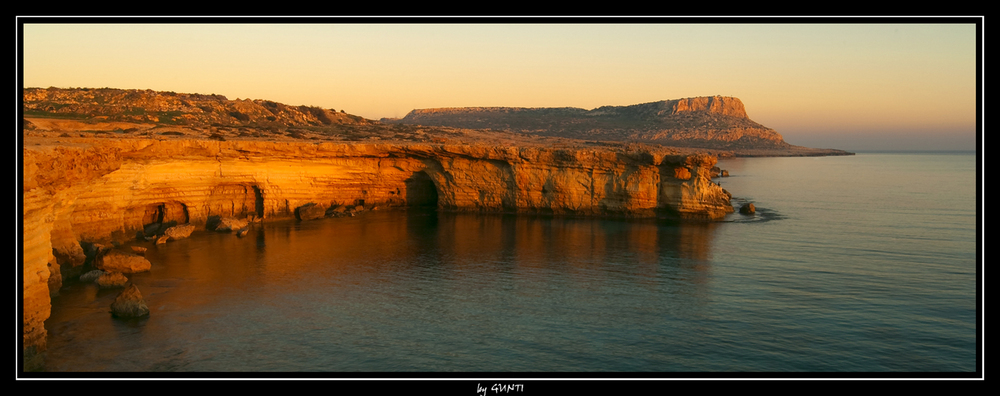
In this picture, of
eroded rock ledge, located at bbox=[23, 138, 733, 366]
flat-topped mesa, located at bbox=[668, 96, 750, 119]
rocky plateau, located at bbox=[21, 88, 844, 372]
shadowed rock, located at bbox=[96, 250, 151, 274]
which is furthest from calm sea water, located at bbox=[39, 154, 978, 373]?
flat-topped mesa, located at bbox=[668, 96, 750, 119]

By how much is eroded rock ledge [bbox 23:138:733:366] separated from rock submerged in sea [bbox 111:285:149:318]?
37.8 feet

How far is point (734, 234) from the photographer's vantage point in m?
37.0

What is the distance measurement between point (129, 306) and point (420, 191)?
93.4 ft

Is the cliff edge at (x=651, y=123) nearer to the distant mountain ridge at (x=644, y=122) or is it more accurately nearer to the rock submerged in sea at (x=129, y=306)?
the distant mountain ridge at (x=644, y=122)

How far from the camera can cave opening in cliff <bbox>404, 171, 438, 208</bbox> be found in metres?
46.8

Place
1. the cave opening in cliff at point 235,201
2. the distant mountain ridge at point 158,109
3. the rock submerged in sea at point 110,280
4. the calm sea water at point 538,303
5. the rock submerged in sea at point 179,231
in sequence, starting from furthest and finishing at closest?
the distant mountain ridge at point 158,109
the cave opening in cliff at point 235,201
the rock submerged in sea at point 179,231
the rock submerged in sea at point 110,280
the calm sea water at point 538,303

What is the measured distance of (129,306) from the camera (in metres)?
19.9

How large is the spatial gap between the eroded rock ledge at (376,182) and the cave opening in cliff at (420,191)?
0.27ft

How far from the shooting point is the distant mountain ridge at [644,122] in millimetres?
146000

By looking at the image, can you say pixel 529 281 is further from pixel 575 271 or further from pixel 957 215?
pixel 957 215

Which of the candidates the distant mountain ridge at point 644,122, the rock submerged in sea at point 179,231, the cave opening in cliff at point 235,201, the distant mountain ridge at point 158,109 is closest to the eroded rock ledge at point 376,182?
the cave opening in cliff at point 235,201
